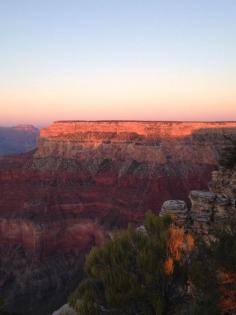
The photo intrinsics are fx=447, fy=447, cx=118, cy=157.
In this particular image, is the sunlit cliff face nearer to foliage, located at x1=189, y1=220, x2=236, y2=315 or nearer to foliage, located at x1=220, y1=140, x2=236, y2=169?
foliage, located at x1=220, y1=140, x2=236, y2=169

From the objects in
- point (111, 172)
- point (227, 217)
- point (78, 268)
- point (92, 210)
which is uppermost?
point (227, 217)

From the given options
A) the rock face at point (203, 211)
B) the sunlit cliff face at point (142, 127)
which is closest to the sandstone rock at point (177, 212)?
the rock face at point (203, 211)

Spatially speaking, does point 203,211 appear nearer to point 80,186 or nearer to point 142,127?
point 80,186

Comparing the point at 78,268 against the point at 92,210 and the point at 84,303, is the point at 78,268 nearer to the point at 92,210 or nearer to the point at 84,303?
the point at 92,210

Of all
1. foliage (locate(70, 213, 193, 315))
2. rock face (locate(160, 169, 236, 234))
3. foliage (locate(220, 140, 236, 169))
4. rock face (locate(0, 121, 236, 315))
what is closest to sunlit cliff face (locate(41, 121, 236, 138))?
rock face (locate(0, 121, 236, 315))

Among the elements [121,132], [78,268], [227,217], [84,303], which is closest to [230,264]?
[84,303]

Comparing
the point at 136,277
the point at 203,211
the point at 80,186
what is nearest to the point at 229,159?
the point at 203,211
